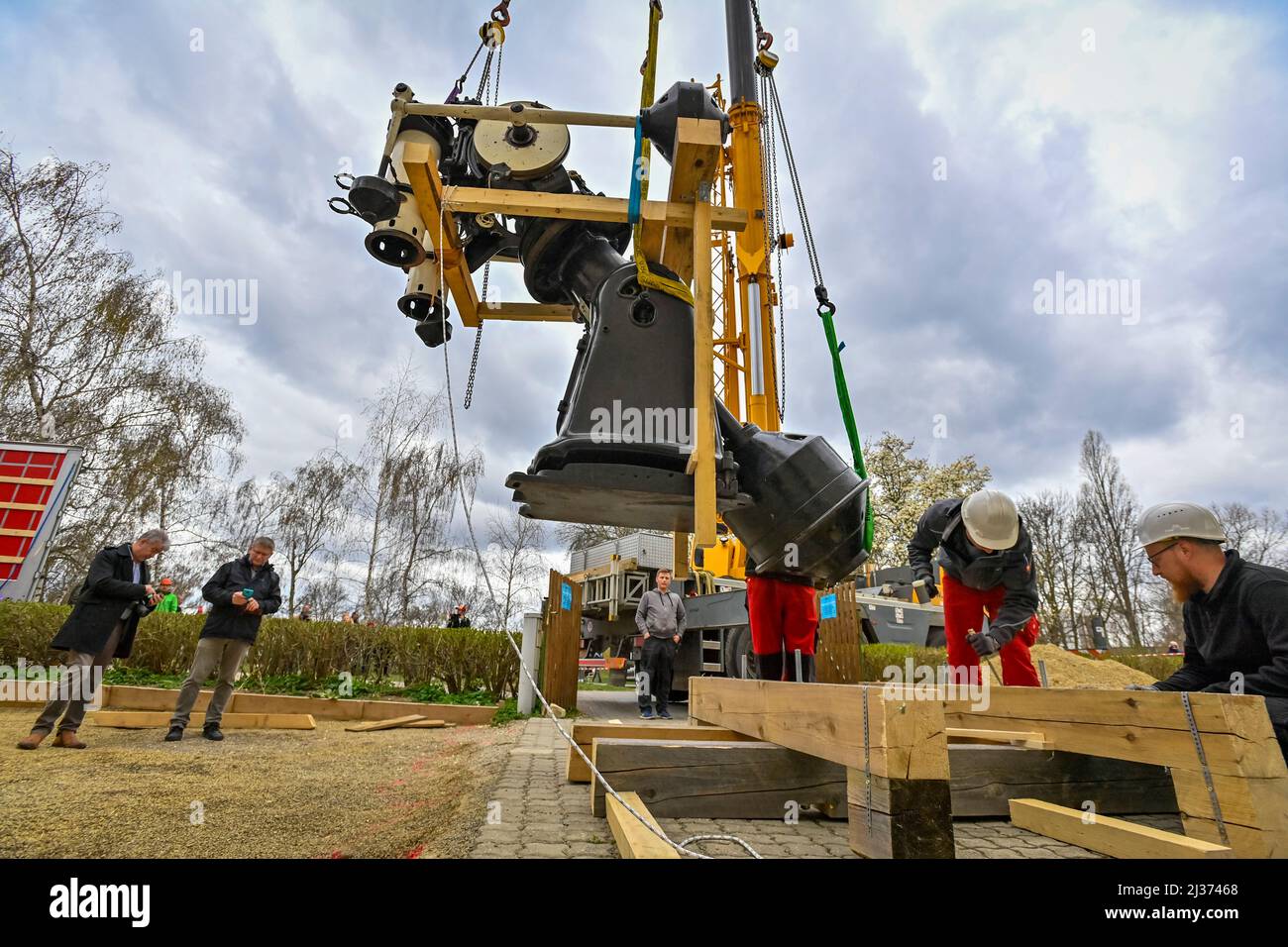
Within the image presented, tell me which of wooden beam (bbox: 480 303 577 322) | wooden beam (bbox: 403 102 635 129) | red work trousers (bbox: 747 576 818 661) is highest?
wooden beam (bbox: 403 102 635 129)

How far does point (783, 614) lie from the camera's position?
374cm

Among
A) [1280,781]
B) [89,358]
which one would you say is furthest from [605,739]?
[89,358]

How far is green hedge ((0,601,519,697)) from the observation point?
8.50 metres

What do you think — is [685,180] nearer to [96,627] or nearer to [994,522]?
[994,522]

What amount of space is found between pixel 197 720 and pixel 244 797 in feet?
12.4

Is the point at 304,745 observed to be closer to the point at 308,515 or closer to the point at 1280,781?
the point at 1280,781

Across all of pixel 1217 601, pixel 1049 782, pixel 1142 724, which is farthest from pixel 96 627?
pixel 1217 601

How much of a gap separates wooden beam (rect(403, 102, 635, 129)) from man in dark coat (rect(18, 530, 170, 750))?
4019 millimetres

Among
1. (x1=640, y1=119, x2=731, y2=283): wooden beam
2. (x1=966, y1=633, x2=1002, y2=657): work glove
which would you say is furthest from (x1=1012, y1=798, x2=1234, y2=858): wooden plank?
(x1=640, y1=119, x2=731, y2=283): wooden beam

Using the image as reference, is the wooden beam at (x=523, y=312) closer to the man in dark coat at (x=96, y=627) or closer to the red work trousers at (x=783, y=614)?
the red work trousers at (x=783, y=614)

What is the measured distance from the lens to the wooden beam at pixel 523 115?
2.74 metres

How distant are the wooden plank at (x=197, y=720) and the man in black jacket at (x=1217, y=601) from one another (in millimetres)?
6392

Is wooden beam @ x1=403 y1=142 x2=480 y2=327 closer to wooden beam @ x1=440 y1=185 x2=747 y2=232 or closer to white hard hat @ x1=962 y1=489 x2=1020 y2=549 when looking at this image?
wooden beam @ x1=440 y1=185 x2=747 y2=232

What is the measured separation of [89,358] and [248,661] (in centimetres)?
1052
